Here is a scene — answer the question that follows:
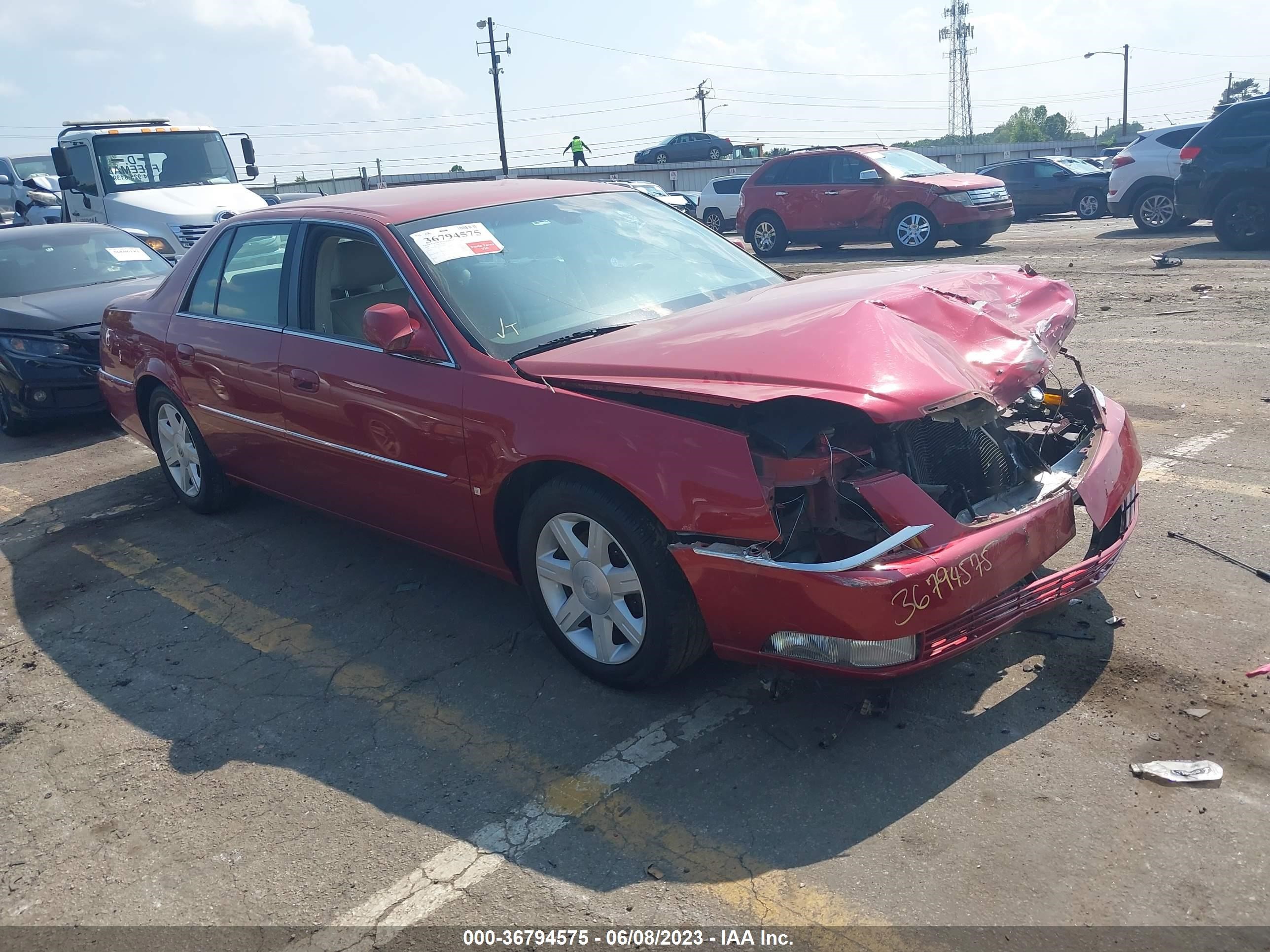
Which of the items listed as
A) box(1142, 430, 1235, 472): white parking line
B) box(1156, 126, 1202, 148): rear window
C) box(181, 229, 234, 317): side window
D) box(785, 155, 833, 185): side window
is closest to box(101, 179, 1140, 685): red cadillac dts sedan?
box(181, 229, 234, 317): side window

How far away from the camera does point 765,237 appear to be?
18.2 m

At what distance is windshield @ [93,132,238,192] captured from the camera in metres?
14.6

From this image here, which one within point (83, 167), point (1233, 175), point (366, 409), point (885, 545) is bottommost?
point (885, 545)

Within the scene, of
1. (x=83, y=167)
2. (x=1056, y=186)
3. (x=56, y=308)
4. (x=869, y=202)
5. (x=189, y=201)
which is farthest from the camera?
Result: (x=1056, y=186)

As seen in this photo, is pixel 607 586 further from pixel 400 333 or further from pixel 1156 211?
pixel 1156 211

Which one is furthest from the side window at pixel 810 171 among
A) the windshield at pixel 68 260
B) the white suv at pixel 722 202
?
the windshield at pixel 68 260

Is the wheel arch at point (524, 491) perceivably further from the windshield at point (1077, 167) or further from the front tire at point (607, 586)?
the windshield at point (1077, 167)

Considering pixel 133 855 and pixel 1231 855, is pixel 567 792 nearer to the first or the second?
pixel 133 855

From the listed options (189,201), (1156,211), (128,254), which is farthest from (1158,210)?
(128,254)

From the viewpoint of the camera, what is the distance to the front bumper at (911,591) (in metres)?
2.90

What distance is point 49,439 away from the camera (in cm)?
842

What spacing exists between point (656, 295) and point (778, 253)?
47.4 feet

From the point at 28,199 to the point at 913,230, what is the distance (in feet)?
52.9

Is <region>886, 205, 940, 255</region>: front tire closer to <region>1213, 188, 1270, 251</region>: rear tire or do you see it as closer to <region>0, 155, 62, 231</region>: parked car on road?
<region>1213, 188, 1270, 251</region>: rear tire
